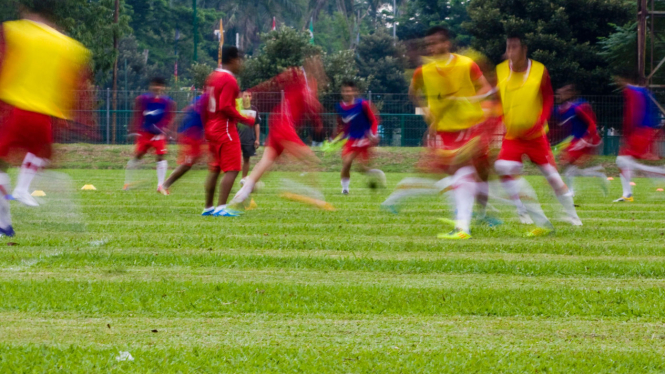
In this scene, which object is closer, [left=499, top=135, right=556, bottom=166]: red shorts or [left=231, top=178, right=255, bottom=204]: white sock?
[left=499, top=135, right=556, bottom=166]: red shorts

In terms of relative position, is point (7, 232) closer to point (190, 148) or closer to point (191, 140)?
point (190, 148)

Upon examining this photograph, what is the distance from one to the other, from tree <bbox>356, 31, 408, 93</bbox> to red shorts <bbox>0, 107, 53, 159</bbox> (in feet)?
193

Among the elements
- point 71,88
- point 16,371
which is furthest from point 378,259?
point 16,371

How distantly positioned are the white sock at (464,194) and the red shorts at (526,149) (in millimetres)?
567

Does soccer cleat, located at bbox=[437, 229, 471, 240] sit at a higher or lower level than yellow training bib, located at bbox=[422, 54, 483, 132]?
lower

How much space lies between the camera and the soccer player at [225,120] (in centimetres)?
1077

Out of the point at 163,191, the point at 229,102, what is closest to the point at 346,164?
the point at 163,191

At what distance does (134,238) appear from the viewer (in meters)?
8.64

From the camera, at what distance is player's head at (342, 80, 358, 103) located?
1603 centimetres

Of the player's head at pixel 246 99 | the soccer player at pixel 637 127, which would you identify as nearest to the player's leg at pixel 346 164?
the player's head at pixel 246 99

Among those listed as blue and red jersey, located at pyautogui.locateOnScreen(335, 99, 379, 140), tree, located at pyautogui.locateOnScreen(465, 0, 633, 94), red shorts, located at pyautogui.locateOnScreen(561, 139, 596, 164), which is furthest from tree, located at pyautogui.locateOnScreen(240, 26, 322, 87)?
red shorts, located at pyautogui.locateOnScreen(561, 139, 596, 164)

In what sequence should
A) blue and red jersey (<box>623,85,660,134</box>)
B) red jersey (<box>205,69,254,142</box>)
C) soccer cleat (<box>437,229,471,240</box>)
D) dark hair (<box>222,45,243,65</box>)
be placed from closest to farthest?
soccer cleat (<box>437,229,471,240</box>)
dark hair (<box>222,45,243,65</box>)
red jersey (<box>205,69,254,142</box>)
blue and red jersey (<box>623,85,660,134</box>)

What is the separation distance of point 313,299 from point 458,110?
13.5 ft

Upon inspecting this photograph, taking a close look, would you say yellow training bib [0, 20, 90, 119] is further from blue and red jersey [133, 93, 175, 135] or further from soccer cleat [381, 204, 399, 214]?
blue and red jersey [133, 93, 175, 135]
